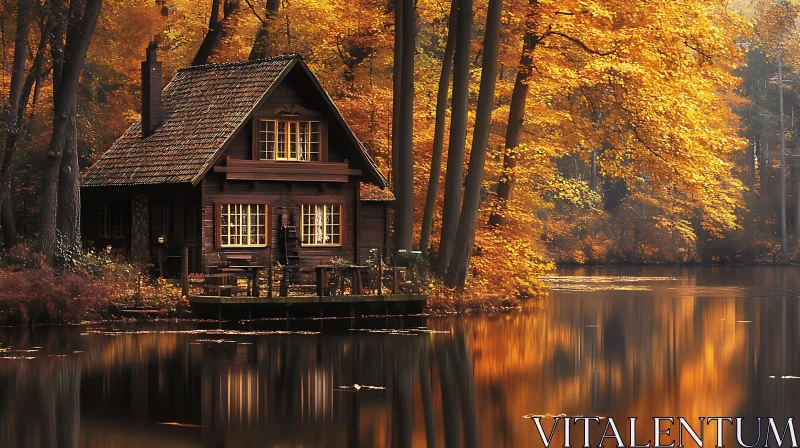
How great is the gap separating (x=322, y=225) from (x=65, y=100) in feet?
30.5

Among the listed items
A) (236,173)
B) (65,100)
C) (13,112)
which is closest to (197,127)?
(236,173)

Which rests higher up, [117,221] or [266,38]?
[266,38]

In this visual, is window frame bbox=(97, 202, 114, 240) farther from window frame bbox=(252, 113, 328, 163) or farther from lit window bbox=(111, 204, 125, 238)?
window frame bbox=(252, 113, 328, 163)

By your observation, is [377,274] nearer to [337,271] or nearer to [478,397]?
[337,271]

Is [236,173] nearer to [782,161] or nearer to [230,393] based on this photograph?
[230,393]

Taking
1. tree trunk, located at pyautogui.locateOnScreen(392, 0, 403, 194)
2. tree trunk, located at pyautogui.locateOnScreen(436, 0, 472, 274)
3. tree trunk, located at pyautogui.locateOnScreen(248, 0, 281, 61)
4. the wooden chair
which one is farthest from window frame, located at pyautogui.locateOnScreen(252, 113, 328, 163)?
tree trunk, located at pyautogui.locateOnScreen(248, 0, 281, 61)

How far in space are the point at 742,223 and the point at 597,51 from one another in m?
38.3

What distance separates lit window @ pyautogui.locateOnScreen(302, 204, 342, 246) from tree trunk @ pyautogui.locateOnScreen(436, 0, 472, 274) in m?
4.23

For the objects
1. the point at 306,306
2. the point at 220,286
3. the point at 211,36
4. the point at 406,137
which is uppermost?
the point at 211,36

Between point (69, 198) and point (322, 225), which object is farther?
point (322, 225)

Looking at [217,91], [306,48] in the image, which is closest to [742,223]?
[306,48]

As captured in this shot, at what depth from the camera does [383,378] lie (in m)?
21.5

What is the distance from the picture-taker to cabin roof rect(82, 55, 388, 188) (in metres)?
39.4

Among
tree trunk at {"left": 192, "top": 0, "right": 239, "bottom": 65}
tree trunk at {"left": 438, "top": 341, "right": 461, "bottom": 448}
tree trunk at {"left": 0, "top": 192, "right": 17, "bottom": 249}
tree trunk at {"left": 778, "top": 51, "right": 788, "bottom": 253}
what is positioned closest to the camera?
tree trunk at {"left": 438, "top": 341, "right": 461, "bottom": 448}
